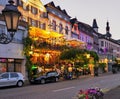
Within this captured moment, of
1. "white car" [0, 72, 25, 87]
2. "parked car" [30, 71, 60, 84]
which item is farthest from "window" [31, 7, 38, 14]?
"white car" [0, 72, 25, 87]

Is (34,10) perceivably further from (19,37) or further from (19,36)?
(19,37)

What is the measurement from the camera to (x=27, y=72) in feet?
142

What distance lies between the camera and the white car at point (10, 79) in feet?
100.0

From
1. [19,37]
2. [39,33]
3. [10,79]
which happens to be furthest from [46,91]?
[39,33]

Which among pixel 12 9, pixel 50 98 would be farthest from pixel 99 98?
pixel 50 98

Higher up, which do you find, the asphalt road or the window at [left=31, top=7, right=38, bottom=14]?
the window at [left=31, top=7, right=38, bottom=14]

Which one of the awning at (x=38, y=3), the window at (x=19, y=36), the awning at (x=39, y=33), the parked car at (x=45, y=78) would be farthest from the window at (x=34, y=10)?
the parked car at (x=45, y=78)

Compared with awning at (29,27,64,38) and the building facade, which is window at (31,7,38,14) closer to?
the building facade

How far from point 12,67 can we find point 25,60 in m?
2.10

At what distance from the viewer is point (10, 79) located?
3109 centimetres

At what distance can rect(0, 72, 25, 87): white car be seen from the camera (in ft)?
100.0

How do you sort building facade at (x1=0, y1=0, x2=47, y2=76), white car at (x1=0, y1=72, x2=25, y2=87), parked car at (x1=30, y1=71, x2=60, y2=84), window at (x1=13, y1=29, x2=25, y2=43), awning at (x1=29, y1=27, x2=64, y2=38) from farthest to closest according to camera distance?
awning at (x1=29, y1=27, x2=64, y2=38), window at (x1=13, y1=29, x2=25, y2=43), building facade at (x1=0, y1=0, x2=47, y2=76), parked car at (x1=30, y1=71, x2=60, y2=84), white car at (x1=0, y1=72, x2=25, y2=87)

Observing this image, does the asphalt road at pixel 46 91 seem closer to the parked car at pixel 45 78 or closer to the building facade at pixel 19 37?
the parked car at pixel 45 78

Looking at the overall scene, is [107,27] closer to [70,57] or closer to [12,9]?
[70,57]
